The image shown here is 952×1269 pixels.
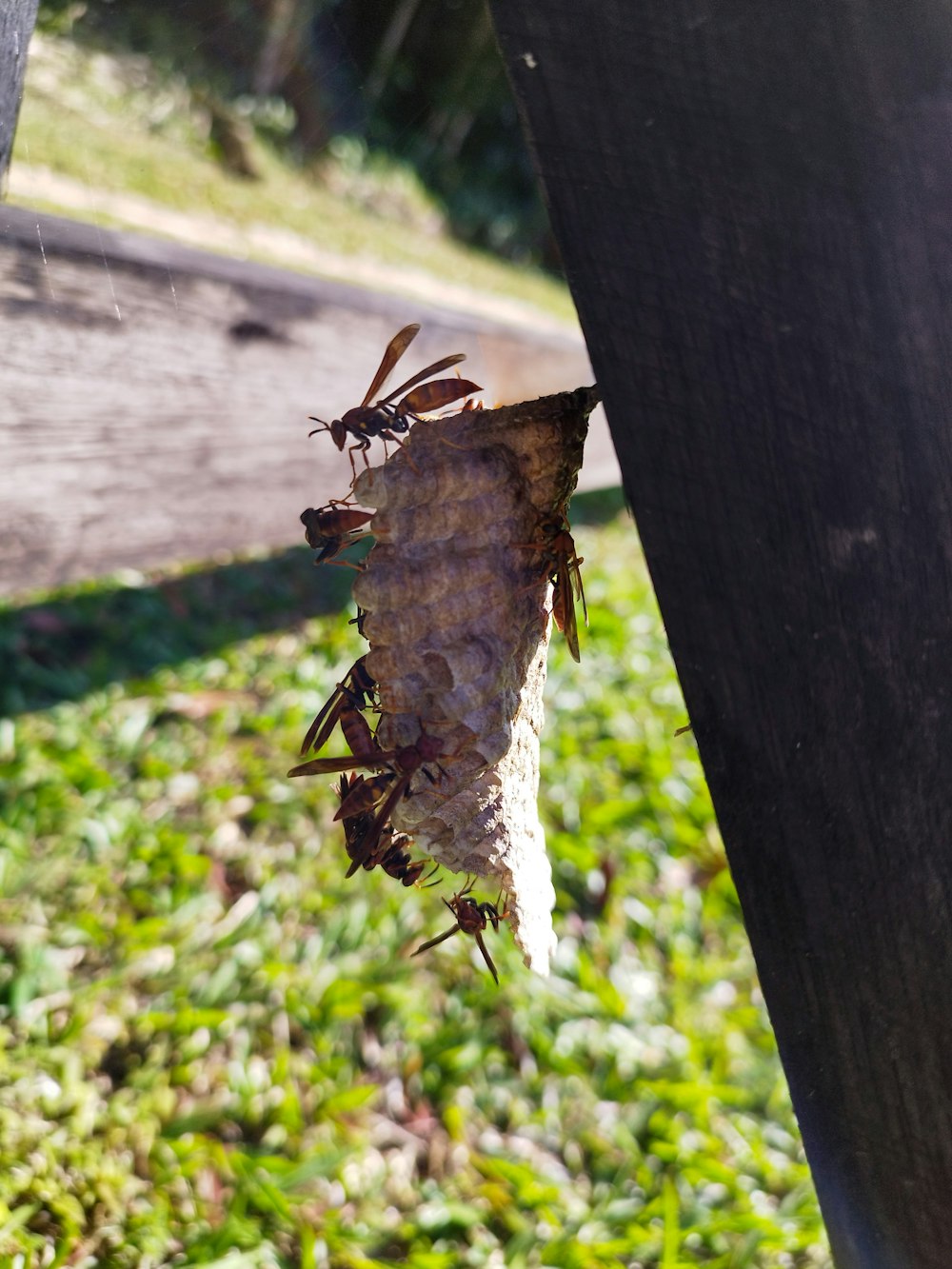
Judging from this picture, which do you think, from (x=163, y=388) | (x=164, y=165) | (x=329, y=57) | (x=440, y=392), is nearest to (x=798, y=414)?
(x=440, y=392)

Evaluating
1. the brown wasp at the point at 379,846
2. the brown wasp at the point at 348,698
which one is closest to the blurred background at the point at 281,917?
the brown wasp at the point at 348,698

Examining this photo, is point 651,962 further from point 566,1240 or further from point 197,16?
point 197,16

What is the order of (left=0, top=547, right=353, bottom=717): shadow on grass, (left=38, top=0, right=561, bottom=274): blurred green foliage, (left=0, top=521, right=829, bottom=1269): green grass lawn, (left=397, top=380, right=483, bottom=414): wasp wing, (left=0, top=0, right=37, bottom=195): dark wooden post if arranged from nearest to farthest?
(left=0, top=0, right=37, bottom=195): dark wooden post
(left=38, top=0, right=561, bottom=274): blurred green foliage
(left=397, top=380, right=483, bottom=414): wasp wing
(left=0, top=521, right=829, bottom=1269): green grass lawn
(left=0, top=547, right=353, bottom=717): shadow on grass

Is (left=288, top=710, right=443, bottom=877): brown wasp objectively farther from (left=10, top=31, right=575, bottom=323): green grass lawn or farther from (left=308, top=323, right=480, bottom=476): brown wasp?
(left=10, top=31, right=575, bottom=323): green grass lawn

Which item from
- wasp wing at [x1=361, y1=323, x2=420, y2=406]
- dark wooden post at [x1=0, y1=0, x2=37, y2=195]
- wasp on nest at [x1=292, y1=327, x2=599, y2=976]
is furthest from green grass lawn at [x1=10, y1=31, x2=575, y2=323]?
wasp on nest at [x1=292, y1=327, x2=599, y2=976]

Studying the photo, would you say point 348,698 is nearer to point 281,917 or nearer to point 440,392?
point 440,392

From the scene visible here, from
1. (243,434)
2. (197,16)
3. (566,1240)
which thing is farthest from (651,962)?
(197,16)
